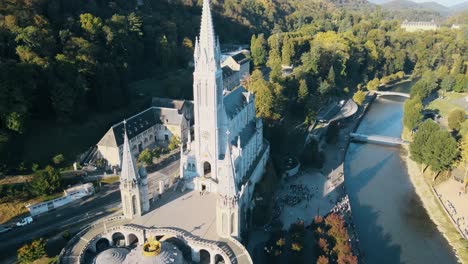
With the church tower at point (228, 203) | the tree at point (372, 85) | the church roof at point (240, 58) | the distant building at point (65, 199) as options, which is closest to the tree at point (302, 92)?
the church roof at point (240, 58)

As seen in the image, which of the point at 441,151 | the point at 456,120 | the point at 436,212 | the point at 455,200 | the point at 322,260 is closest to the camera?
the point at 322,260

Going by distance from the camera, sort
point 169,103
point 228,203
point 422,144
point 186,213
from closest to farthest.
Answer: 1. point 228,203
2. point 186,213
3. point 422,144
4. point 169,103

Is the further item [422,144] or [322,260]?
[422,144]

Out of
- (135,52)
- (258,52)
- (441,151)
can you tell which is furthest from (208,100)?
(258,52)

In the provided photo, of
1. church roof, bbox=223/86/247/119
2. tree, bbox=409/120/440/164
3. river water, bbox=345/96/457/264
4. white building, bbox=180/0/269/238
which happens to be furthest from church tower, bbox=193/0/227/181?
tree, bbox=409/120/440/164

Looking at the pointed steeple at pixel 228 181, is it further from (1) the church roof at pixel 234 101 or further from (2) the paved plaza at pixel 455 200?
(2) the paved plaza at pixel 455 200

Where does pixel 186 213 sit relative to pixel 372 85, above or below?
Result: above

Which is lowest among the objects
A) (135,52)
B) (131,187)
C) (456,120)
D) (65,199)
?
(456,120)

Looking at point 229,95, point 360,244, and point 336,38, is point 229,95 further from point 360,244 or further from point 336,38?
point 336,38

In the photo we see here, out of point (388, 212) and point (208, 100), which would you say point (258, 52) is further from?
point (208, 100)
